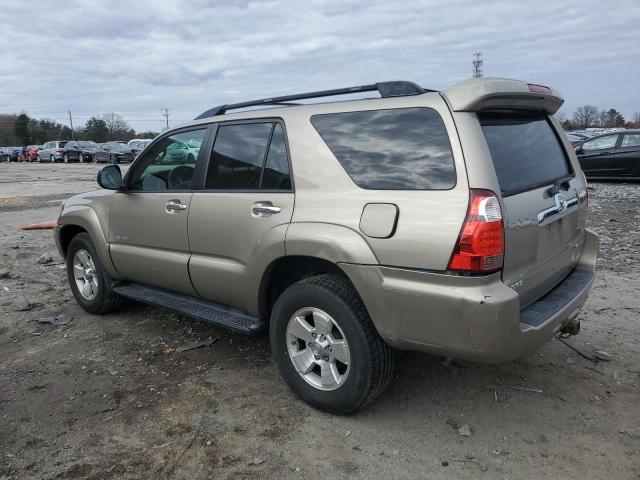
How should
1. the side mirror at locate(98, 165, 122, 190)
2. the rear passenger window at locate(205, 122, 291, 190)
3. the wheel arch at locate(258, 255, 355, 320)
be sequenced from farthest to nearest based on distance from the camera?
the side mirror at locate(98, 165, 122, 190) → the rear passenger window at locate(205, 122, 291, 190) → the wheel arch at locate(258, 255, 355, 320)

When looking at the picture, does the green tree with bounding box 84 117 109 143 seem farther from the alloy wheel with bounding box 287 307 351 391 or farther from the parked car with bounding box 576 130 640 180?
the alloy wheel with bounding box 287 307 351 391

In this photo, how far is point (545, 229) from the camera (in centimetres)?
303

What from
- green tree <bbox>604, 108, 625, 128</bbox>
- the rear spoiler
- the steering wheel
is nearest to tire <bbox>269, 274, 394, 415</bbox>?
the rear spoiler

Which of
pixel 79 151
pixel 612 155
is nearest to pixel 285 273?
pixel 612 155

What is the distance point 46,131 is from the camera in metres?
92.2

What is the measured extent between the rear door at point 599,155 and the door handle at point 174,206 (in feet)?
45.1

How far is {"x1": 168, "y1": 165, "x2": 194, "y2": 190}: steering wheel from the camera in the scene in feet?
13.3

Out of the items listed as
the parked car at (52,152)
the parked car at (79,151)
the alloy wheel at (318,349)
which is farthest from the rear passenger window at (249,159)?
the parked car at (52,152)

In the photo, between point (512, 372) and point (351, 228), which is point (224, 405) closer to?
point (351, 228)

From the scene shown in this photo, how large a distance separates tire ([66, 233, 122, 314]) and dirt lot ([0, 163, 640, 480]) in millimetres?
240

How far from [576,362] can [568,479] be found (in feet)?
4.69

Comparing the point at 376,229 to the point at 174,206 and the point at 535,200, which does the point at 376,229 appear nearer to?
the point at 535,200

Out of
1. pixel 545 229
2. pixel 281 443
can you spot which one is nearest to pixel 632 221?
pixel 545 229

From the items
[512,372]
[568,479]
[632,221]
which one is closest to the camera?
[568,479]
